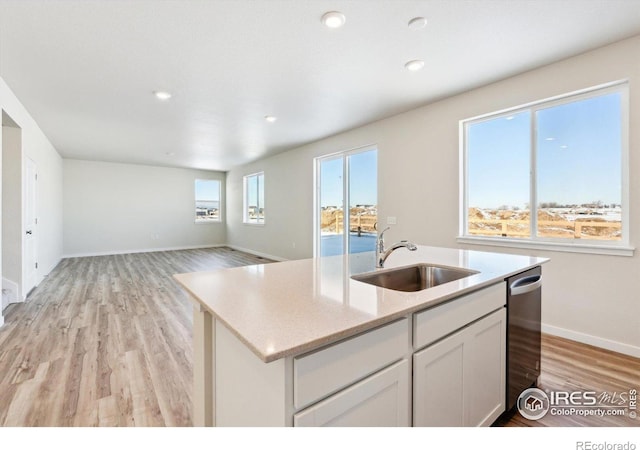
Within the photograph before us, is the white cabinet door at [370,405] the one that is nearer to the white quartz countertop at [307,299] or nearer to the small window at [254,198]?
the white quartz countertop at [307,299]

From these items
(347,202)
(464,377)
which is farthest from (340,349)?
(347,202)

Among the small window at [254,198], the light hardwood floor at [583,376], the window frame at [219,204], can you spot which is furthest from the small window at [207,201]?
the light hardwood floor at [583,376]

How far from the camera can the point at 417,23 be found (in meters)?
2.23

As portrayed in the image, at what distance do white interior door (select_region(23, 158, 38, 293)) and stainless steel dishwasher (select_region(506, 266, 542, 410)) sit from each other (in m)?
5.57

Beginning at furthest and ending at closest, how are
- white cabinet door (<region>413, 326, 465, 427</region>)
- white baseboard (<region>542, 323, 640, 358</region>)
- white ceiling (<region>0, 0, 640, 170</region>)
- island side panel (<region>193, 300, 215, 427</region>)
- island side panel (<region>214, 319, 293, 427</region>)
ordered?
white baseboard (<region>542, 323, 640, 358</region>)
white ceiling (<region>0, 0, 640, 170</region>)
island side panel (<region>193, 300, 215, 427</region>)
white cabinet door (<region>413, 326, 465, 427</region>)
island side panel (<region>214, 319, 293, 427</region>)

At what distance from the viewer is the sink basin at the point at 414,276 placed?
174 cm

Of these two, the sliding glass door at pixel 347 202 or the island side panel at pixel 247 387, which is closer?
the island side panel at pixel 247 387

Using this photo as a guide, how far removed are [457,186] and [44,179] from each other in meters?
6.96

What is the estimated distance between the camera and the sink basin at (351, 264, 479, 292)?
1.74m

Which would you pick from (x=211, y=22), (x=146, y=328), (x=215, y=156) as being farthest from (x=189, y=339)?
→ (x=215, y=156)

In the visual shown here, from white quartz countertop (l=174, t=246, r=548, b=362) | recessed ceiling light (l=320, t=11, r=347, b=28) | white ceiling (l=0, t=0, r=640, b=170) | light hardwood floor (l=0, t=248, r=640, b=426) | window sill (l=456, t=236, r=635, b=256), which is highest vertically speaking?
white ceiling (l=0, t=0, r=640, b=170)

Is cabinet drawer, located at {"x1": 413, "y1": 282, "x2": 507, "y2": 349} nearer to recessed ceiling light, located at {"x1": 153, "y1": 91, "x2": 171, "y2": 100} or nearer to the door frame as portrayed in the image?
recessed ceiling light, located at {"x1": 153, "y1": 91, "x2": 171, "y2": 100}

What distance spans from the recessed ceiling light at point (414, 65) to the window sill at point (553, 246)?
1.97m
